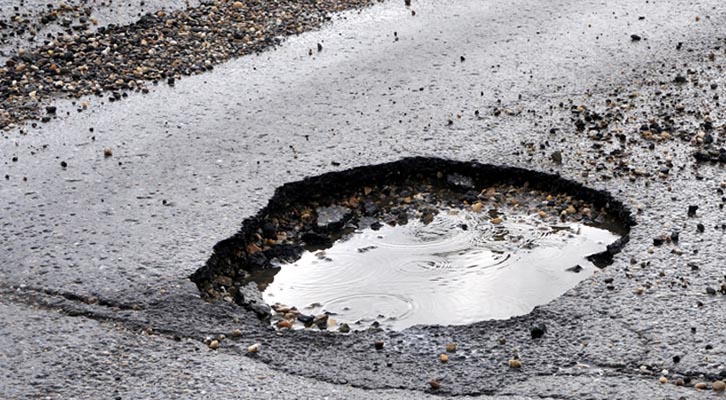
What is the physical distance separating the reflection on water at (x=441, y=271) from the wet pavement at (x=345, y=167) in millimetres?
256

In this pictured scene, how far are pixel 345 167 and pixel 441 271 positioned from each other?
103 cm

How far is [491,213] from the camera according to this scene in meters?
5.78

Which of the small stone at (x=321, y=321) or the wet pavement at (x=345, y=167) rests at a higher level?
the wet pavement at (x=345, y=167)

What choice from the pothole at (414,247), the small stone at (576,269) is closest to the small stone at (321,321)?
the pothole at (414,247)

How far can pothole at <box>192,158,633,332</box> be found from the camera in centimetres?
497

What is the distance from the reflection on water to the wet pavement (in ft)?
0.84

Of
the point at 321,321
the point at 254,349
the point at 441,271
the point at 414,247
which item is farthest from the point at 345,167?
the point at 254,349

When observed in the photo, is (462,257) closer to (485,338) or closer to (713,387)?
(485,338)

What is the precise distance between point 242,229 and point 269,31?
127 inches

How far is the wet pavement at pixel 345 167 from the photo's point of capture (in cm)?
430

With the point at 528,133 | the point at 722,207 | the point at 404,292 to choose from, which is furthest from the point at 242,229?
the point at 722,207

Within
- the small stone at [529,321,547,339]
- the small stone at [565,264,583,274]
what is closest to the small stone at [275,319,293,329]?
the small stone at [529,321,547,339]

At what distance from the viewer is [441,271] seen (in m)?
5.31

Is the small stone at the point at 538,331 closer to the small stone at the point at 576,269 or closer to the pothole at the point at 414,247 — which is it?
the pothole at the point at 414,247
